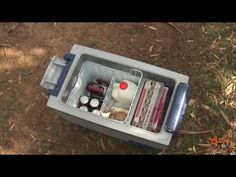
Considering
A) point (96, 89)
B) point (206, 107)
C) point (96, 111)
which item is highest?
point (206, 107)

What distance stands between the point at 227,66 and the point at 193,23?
339 millimetres

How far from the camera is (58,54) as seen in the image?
8.68ft

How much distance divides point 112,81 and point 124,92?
0.11m

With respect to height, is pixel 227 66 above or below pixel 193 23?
below

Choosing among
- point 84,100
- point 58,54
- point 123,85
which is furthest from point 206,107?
point 58,54

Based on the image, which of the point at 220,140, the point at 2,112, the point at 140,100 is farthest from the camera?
the point at 2,112

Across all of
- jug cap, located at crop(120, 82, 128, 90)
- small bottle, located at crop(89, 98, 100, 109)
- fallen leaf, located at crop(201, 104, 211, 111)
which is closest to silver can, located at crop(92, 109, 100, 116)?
small bottle, located at crop(89, 98, 100, 109)

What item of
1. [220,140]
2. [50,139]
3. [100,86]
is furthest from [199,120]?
[50,139]

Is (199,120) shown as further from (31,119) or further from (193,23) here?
(31,119)

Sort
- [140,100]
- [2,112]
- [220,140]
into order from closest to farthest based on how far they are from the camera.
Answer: [140,100]
[220,140]
[2,112]

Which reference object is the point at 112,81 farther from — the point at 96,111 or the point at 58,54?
the point at 58,54

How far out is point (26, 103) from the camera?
2.55m

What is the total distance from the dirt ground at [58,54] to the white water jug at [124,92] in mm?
361

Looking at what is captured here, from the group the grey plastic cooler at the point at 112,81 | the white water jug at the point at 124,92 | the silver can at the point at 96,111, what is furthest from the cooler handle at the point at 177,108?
the silver can at the point at 96,111
